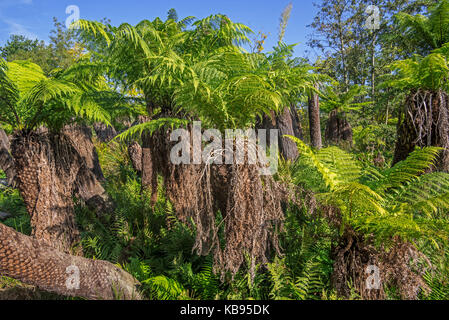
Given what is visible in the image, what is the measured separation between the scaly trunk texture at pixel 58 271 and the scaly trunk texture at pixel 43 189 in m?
1.17

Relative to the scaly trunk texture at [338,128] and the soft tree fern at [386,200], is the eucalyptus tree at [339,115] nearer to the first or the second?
the scaly trunk texture at [338,128]

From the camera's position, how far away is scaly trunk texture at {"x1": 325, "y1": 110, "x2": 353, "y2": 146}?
29.4 ft

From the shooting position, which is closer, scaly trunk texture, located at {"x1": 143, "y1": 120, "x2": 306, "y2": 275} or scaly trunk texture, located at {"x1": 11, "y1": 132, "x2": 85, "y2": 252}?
scaly trunk texture, located at {"x1": 143, "y1": 120, "x2": 306, "y2": 275}

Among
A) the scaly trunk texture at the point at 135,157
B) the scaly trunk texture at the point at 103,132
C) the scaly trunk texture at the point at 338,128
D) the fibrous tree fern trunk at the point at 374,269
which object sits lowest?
the fibrous tree fern trunk at the point at 374,269

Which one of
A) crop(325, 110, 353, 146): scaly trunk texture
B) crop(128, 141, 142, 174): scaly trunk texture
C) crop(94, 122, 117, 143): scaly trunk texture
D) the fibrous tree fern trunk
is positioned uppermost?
crop(94, 122, 117, 143): scaly trunk texture

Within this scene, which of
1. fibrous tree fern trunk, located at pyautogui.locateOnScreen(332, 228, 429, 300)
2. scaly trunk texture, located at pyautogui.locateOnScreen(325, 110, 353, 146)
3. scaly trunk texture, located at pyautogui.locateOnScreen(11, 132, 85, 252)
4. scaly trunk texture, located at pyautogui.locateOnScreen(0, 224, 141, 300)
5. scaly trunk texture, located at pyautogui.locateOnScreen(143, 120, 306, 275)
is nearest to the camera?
scaly trunk texture, located at pyautogui.locateOnScreen(0, 224, 141, 300)

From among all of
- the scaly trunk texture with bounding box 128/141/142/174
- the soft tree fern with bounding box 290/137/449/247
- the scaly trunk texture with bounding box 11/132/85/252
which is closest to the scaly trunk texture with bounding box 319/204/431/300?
the soft tree fern with bounding box 290/137/449/247

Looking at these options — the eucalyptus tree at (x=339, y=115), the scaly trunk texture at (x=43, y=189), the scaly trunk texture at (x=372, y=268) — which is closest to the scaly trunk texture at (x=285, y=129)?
the eucalyptus tree at (x=339, y=115)

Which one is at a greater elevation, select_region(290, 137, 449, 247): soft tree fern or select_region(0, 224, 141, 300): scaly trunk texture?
select_region(290, 137, 449, 247): soft tree fern

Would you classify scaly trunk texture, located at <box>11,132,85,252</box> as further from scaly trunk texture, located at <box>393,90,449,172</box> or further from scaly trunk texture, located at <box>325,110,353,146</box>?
scaly trunk texture, located at <box>325,110,353,146</box>

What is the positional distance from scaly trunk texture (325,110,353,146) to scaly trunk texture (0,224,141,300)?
Answer: 8.17m

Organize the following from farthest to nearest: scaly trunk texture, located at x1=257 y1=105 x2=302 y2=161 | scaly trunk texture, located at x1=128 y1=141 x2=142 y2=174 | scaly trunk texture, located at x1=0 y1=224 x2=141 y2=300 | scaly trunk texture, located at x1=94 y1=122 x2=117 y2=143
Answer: scaly trunk texture, located at x1=94 y1=122 x2=117 y2=143, scaly trunk texture, located at x1=128 y1=141 x2=142 y2=174, scaly trunk texture, located at x1=257 y1=105 x2=302 y2=161, scaly trunk texture, located at x1=0 y1=224 x2=141 y2=300

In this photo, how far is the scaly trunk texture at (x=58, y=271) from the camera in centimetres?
206
